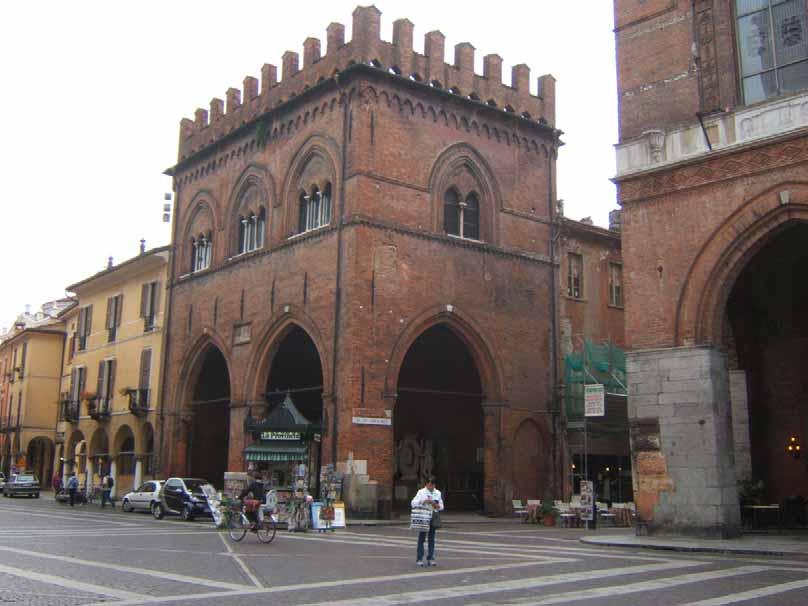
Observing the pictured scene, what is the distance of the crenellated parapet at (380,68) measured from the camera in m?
27.1

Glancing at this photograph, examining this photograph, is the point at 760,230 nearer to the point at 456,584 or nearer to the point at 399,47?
the point at 456,584

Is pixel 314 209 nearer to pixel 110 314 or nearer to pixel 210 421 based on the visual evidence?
pixel 210 421

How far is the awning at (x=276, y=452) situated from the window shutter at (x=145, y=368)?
38.5 feet

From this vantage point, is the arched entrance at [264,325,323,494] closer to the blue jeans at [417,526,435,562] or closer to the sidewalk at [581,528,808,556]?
the sidewalk at [581,528,808,556]

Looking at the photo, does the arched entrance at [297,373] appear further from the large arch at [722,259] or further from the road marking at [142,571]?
the road marking at [142,571]

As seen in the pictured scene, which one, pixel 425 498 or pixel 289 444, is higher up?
pixel 289 444

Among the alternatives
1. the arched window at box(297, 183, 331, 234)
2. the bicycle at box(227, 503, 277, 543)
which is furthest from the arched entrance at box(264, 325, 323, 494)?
the bicycle at box(227, 503, 277, 543)

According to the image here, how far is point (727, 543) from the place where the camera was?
1616 centimetres

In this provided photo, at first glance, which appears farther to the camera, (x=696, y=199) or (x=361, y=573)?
(x=696, y=199)

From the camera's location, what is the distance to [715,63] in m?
18.5

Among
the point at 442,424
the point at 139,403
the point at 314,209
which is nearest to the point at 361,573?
the point at 314,209

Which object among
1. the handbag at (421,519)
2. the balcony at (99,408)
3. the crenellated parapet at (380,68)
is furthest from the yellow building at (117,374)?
the handbag at (421,519)

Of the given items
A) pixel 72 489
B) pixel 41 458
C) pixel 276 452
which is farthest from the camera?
pixel 41 458

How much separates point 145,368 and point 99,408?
16.9 ft
